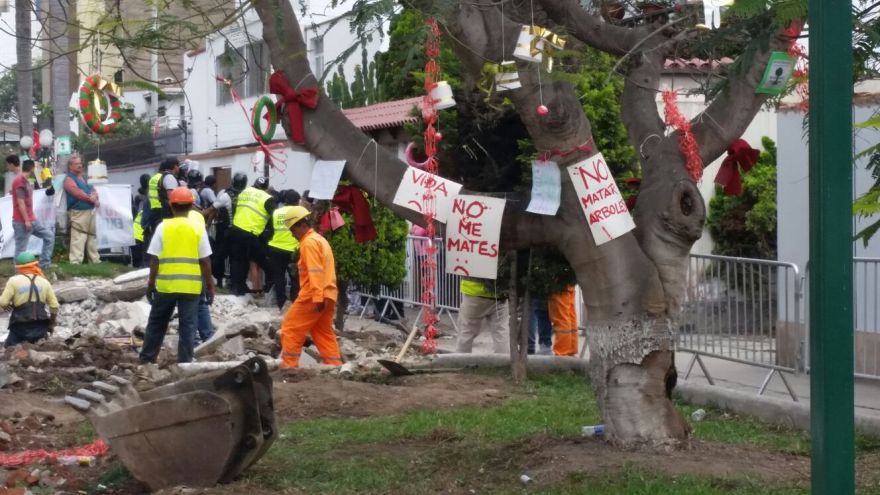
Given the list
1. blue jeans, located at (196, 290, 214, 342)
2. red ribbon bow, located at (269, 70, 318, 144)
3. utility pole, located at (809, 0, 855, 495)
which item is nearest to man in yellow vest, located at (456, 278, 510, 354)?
blue jeans, located at (196, 290, 214, 342)

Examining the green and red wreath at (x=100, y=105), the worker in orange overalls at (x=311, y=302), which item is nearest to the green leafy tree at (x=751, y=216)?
the worker in orange overalls at (x=311, y=302)

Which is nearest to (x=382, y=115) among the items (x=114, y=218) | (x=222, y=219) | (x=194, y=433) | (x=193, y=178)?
(x=222, y=219)

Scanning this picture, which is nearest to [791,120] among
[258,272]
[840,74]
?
[840,74]

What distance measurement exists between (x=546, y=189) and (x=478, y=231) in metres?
0.50

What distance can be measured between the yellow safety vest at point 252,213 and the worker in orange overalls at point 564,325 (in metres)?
7.17

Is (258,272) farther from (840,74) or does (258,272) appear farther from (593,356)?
(840,74)

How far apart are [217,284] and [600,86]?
11.5 metres

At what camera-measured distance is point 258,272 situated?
21.4 metres

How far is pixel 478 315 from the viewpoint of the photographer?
45.1 ft

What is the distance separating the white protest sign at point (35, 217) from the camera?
67.9 ft

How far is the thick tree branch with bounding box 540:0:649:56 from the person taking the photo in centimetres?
801

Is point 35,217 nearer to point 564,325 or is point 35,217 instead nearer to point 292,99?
point 564,325

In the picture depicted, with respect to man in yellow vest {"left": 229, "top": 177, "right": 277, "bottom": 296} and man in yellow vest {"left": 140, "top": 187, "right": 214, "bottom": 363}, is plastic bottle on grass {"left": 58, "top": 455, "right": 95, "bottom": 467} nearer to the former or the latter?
man in yellow vest {"left": 140, "top": 187, "right": 214, "bottom": 363}

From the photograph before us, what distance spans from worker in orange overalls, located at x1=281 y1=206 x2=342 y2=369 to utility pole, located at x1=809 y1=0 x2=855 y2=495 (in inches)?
344
